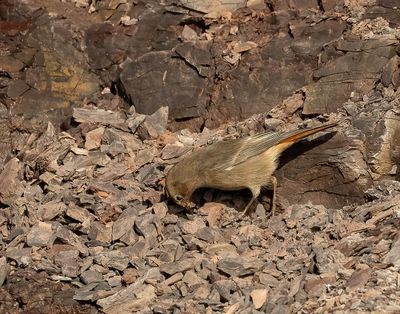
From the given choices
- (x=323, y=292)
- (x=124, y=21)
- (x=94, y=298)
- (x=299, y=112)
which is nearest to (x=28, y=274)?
(x=94, y=298)

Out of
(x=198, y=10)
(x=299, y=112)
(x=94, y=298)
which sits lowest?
(x=94, y=298)

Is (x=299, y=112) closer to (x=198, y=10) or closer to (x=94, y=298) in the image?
(x=198, y=10)

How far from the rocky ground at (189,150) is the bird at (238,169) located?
0.21 meters

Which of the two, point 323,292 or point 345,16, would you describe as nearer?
point 323,292

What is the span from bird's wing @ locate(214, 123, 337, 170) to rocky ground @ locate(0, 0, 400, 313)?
0.27 m

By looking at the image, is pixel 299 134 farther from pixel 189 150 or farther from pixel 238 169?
pixel 189 150

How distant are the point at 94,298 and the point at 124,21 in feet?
15.6

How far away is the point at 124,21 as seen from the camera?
10906mm

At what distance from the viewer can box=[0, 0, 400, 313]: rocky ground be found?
23.6 feet

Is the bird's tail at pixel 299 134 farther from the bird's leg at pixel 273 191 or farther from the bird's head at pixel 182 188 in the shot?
the bird's head at pixel 182 188

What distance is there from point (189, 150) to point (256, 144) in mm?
1149

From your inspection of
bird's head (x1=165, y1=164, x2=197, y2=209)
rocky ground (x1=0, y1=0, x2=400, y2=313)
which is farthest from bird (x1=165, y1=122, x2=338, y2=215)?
rocky ground (x1=0, y1=0, x2=400, y2=313)

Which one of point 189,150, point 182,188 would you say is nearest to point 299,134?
point 182,188

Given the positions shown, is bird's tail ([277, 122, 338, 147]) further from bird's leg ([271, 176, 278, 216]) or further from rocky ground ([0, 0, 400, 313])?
bird's leg ([271, 176, 278, 216])
